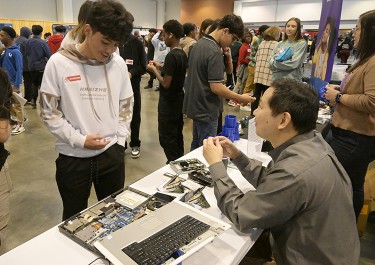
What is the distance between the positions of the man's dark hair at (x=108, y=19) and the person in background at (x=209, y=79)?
1.01m

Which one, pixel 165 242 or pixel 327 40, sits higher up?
pixel 327 40

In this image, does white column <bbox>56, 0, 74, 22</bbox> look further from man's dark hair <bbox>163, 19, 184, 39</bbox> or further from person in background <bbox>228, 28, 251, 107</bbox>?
man's dark hair <bbox>163, 19, 184, 39</bbox>

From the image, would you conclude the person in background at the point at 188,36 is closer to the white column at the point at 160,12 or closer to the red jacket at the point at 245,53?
the red jacket at the point at 245,53

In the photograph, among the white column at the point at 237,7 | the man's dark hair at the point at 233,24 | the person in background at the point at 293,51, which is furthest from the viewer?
the white column at the point at 237,7

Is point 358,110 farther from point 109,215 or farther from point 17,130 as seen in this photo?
point 17,130

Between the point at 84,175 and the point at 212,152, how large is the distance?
1.99 feet

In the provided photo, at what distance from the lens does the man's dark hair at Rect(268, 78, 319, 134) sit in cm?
104

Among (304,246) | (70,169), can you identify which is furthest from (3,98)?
(304,246)

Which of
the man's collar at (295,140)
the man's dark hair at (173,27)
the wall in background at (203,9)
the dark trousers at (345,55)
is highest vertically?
the wall in background at (203,9)

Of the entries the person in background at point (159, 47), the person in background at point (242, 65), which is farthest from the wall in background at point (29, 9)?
the person in background at point (242, 65)

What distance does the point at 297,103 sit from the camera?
1035mm

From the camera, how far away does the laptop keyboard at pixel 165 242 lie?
0.85 metres

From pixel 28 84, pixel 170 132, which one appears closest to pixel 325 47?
pixel 170 132

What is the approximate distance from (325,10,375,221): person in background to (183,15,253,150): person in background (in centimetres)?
66
